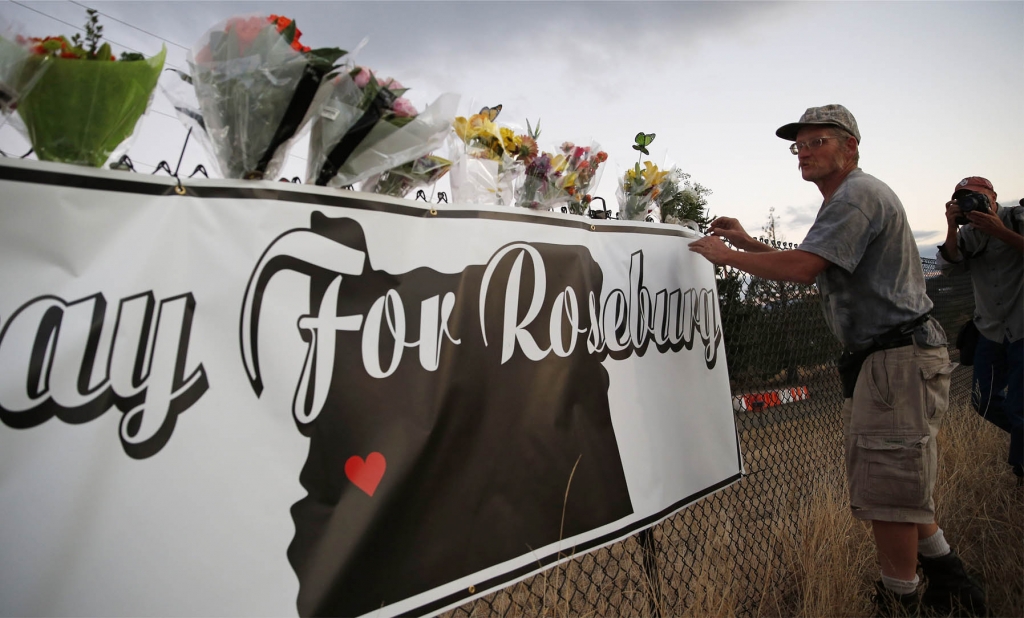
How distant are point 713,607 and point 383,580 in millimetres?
Answer: 1664

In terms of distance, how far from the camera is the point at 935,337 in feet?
7.70

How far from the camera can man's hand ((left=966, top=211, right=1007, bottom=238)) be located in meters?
3.42

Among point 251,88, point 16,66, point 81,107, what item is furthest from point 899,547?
point 16,66

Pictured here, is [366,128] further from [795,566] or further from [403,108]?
[795,566]

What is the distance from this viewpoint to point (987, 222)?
343 centimetres

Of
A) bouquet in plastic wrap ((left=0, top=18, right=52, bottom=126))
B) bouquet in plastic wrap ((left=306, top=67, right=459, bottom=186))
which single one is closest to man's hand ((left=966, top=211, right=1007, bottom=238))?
bouquet in plastic wrap ((left=306, top=67, right=459, bottom=186))

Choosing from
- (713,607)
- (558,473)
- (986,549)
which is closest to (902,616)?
(713,607)

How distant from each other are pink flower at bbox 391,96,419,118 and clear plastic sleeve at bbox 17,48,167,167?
606 mm

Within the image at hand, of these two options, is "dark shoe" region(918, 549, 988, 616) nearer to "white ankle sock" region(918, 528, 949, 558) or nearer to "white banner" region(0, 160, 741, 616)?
"white ankle sock" region(918, 528, 949, 558)

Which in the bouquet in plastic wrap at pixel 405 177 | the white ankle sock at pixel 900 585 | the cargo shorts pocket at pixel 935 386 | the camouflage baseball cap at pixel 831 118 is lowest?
the white ankle sock at pixel 900 585

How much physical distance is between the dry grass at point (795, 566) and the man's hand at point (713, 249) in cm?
119

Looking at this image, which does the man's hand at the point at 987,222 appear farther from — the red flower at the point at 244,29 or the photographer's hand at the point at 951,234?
the red flower at the point at 244,29

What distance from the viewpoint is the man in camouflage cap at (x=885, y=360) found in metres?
2.28

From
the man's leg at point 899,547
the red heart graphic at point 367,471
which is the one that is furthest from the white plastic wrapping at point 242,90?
the man's leg at point 899,547
